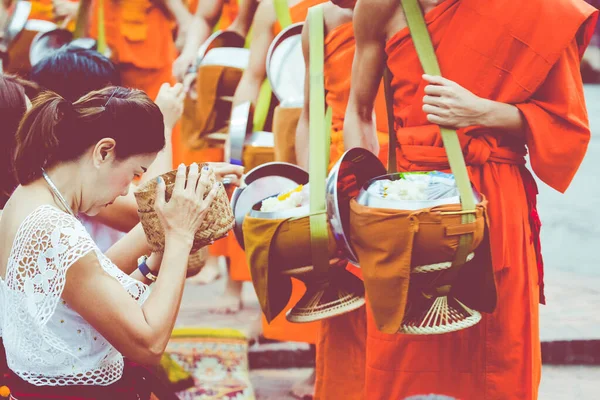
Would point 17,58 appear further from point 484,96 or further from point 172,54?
point 484,96

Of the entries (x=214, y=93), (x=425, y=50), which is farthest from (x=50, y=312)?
(x=214, y=93)

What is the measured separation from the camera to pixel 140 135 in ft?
7.45

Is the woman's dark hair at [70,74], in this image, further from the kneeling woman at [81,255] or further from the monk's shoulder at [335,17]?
the kneeling woman at [81,255]

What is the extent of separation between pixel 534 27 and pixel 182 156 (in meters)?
3.58

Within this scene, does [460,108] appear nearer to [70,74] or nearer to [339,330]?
[339,330]

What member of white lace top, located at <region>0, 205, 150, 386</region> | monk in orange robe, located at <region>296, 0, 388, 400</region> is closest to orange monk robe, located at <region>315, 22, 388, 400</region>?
monk in orange robe, located at <region>296, 0, 388, 400</region>

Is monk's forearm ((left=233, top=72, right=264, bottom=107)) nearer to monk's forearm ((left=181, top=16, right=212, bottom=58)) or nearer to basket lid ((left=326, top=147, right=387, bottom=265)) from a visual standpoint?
monk's forearm ((left=181, top=16, right=212, bottom=58))

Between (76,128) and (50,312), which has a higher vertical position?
(76,128)

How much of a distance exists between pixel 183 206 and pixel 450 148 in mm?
729

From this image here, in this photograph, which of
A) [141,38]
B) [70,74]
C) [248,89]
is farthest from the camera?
[141,38]

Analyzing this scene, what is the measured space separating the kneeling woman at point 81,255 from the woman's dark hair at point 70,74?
104 cm

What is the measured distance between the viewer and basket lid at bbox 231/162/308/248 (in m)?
3.10

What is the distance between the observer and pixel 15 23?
5.96 meters

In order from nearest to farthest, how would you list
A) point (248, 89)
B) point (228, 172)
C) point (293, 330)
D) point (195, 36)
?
1. point (228, 172)
2. point (293, 330)
3. point (248, 89)
4. point (195, 36)
